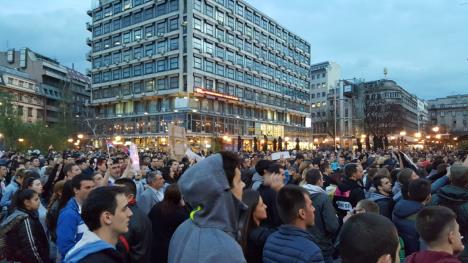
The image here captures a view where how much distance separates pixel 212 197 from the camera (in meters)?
2.63

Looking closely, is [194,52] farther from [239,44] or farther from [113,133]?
[113,133]

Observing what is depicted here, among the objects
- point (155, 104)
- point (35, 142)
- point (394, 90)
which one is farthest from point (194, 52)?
point (394, 90)

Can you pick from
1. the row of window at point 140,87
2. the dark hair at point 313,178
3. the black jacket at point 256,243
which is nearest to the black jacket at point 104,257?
the black jacket at point 256,243

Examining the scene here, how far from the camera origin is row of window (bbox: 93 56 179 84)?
208ft

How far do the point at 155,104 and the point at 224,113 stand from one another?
38.7 ft

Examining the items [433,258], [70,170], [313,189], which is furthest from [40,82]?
[433,258]

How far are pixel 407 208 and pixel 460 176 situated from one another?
2.97 feet

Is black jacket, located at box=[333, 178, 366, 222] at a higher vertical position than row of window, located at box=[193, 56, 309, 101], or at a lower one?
lower

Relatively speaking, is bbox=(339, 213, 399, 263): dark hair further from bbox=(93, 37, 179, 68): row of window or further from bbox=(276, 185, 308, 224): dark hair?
bbox=(93, 37, 179, 68): row of window

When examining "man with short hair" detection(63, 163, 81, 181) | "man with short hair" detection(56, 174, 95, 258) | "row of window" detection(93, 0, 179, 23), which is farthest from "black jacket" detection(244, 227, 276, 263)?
"row of window" detection(93, 0, 179, 23)

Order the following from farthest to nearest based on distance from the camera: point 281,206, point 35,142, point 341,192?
1. point 35,142
2. point 341,192
3. point 281,206

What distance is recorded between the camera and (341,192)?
705cm

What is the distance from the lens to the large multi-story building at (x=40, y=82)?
88.4 meters

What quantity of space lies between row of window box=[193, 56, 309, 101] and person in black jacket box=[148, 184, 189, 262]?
5733cm
